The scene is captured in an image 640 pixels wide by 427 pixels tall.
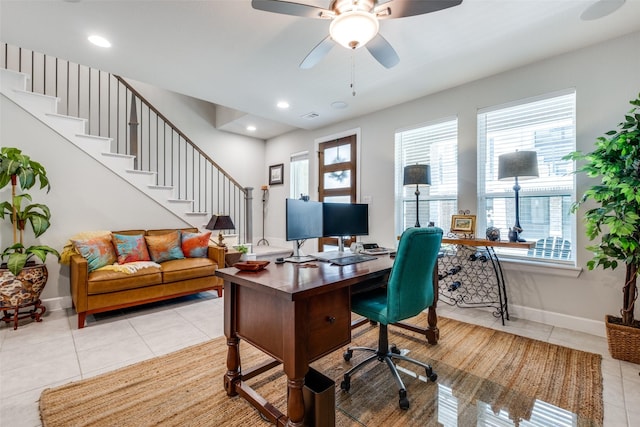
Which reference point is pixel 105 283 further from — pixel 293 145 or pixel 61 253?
pixel 293 145

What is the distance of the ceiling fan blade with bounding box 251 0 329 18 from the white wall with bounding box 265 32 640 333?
7.89 feet

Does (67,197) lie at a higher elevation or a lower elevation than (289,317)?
higher

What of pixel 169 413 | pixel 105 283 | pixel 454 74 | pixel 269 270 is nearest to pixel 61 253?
pixel 105 283

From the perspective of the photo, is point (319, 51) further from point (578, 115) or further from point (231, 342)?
point (578, 115)

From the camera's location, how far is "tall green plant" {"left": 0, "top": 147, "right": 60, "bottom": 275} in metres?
2.68

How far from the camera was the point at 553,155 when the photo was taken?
288 cm

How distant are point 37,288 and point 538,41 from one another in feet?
17.5

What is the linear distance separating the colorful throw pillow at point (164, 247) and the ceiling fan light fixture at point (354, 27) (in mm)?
3206

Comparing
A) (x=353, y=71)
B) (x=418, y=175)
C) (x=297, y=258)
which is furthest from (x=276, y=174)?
(x=297, y=258)

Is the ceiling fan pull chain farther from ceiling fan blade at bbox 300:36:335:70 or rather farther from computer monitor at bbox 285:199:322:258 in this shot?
computer monitor at bbox 285:199:322:258

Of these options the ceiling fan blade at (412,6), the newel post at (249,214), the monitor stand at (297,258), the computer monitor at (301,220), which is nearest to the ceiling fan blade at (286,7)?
the ceiling fan blade at (412,6)

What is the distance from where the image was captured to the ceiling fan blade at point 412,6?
64.1 inches

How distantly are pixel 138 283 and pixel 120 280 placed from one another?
0.18m

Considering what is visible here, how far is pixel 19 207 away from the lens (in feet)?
9.51
